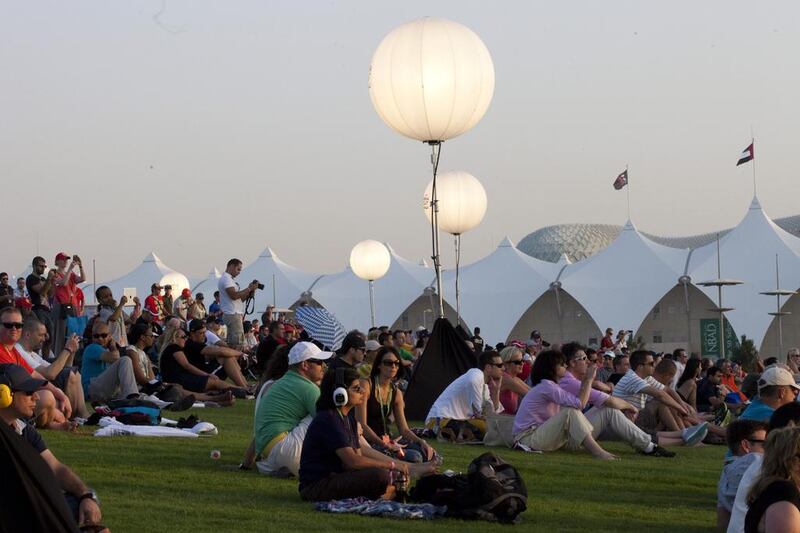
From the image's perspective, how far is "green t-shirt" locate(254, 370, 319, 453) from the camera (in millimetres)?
9070

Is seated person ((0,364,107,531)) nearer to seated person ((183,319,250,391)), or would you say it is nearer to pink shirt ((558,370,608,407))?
pink shirt ((558,370,608,407))

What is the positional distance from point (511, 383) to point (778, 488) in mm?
8497

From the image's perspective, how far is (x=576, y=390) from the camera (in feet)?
41.1

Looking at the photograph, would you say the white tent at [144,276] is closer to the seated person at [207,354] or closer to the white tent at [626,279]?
the white tent at [626,279]

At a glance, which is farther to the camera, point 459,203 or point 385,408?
point 459,203

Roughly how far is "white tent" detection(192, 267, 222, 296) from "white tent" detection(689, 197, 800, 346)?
986 inches

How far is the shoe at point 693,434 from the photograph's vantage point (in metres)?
13.1

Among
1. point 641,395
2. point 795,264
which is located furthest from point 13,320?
point 795,264

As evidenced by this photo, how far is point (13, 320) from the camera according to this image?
10.6 meters

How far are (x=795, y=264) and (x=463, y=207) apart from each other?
22278 mm

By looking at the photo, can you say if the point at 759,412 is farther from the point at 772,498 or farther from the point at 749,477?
the point at 772,498

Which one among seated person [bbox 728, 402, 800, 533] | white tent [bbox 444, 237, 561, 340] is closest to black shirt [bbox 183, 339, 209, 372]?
seated person [bbox 728, 402, 800, 533]

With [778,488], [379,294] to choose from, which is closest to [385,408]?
[778,488]

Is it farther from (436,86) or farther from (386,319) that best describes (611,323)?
(436,86)
